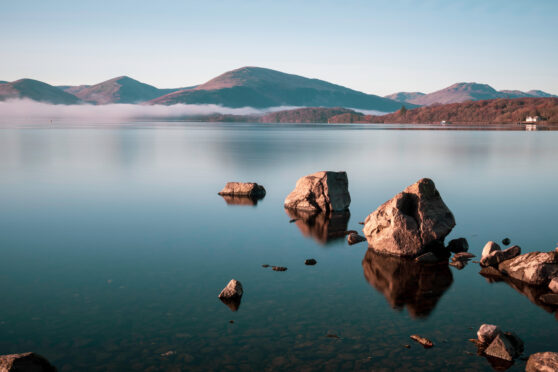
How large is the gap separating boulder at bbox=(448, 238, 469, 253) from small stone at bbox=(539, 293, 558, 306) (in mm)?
5071

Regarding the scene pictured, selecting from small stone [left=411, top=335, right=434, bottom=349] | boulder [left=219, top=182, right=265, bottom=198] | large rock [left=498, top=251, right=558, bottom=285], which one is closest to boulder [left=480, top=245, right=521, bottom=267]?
large rock [left=498, top=251, right=558, bottom=285]

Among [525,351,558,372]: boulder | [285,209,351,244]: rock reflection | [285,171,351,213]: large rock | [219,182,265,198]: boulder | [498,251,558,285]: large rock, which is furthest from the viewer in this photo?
[219,182,265,198]: boulder

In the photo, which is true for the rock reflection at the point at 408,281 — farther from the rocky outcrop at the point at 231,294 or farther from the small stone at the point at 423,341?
the rocky outcrop at the point at 231,294

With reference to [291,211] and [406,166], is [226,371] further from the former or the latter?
[406,166]

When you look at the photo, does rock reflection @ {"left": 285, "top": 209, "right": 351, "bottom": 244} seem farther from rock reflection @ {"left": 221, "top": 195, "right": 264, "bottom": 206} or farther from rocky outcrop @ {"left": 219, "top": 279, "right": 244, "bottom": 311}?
rocky outcrop @ {"left": 219, "top": 279, "right": 244, "bottom": 311}

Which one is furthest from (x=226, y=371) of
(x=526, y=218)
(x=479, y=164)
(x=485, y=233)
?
(x=479, y=164)

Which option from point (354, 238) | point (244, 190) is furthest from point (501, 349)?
point (244, 190)

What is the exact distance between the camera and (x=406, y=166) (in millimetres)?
55625

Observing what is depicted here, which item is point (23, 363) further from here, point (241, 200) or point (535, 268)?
point (241, 200)

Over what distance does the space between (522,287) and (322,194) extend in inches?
532

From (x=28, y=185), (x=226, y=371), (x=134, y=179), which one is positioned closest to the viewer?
(x=226, y=371)

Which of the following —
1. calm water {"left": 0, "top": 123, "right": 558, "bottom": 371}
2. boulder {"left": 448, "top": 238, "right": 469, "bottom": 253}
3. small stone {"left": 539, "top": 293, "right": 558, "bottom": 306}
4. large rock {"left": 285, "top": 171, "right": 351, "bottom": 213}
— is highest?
large rock {"left": 285, "top": 171, "right": 351, "bottom": 213}

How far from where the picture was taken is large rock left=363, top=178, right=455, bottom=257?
18266 millimetres

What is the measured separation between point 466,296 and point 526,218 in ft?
47.2
